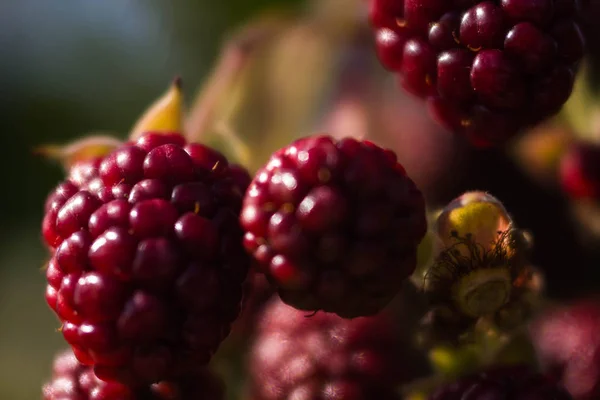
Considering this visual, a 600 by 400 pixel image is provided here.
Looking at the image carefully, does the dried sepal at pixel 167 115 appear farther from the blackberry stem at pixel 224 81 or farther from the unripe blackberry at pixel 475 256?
the unripe blackberry at pixel 475 256

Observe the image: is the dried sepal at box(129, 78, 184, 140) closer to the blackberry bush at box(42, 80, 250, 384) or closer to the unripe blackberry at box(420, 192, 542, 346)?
the blackberry bush at box(42, 80, 250, 384)

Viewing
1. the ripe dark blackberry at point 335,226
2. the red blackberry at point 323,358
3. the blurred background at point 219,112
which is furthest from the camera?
the blurred background at point 219,112

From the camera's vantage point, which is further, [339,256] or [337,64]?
[337,64]

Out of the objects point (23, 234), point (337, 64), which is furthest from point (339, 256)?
point (23, 234)

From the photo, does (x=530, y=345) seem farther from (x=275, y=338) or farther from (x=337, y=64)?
(x=337, y=64)

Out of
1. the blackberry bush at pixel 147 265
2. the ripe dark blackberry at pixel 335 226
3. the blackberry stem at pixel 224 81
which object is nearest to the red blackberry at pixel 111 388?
the blackberry bush at pixel 147 265

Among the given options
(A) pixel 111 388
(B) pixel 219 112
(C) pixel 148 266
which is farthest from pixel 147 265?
(B) pixel 219 112

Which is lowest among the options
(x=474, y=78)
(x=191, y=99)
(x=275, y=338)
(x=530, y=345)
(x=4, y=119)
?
(x=530, y=345)

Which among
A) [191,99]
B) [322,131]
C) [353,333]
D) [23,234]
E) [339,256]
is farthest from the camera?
[23,234]

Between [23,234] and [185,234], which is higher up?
[23,234]
